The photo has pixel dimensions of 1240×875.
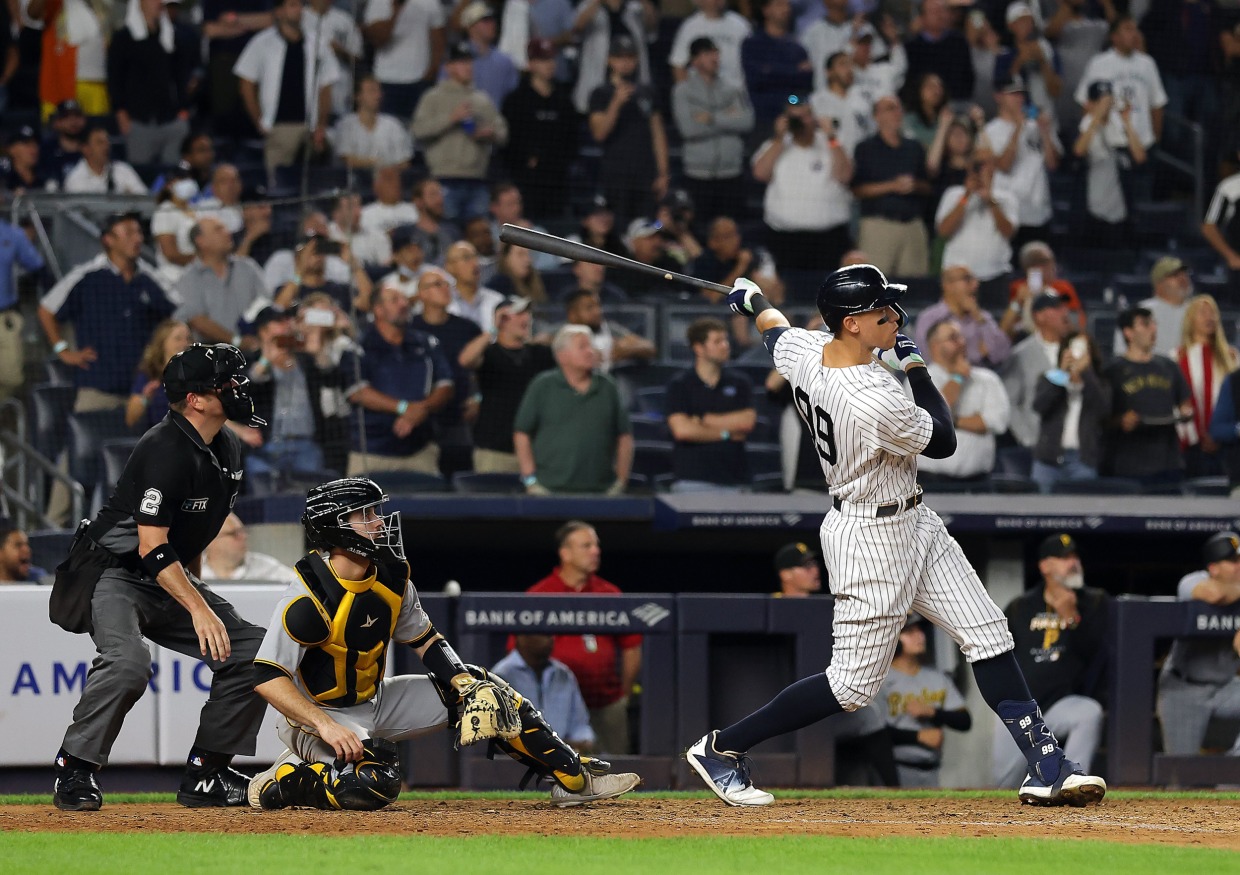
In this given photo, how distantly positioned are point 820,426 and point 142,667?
86.6 inches

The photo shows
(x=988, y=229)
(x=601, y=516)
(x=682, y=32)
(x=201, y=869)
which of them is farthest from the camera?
(x=682, y=32)

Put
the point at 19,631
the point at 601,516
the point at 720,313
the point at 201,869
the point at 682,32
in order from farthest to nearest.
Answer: the point at 682,32, the point at 720,313, the point at 601,516, the point at 19,631, the point at 201,869

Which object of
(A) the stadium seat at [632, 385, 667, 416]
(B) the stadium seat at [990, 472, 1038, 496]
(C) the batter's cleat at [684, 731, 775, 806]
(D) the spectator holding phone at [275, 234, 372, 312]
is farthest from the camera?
(A) the stadium seat at [632, 385, 667, 416]

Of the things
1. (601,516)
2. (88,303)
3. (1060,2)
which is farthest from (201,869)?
(1060,2)

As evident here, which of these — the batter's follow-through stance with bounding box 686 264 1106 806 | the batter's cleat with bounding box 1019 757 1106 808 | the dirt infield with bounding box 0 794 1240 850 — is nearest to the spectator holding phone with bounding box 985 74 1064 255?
the dirt infield with bounding box 0 794 1240 850

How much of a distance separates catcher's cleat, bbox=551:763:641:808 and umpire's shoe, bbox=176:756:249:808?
102cm

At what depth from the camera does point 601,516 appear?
964cm

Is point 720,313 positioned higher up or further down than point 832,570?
higher up

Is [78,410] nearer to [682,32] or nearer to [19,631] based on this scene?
[19,631]

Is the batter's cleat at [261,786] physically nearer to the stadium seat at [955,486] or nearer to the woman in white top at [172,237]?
the woman in white top at [172,237]

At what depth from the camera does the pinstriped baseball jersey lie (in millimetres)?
5344

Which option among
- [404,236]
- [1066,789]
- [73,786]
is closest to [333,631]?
[73,786]

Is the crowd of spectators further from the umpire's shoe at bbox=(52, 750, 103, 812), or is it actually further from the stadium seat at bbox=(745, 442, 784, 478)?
the umpire's shoe at bbox=(52, 750, 103, 812)

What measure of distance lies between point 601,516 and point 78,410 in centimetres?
282
